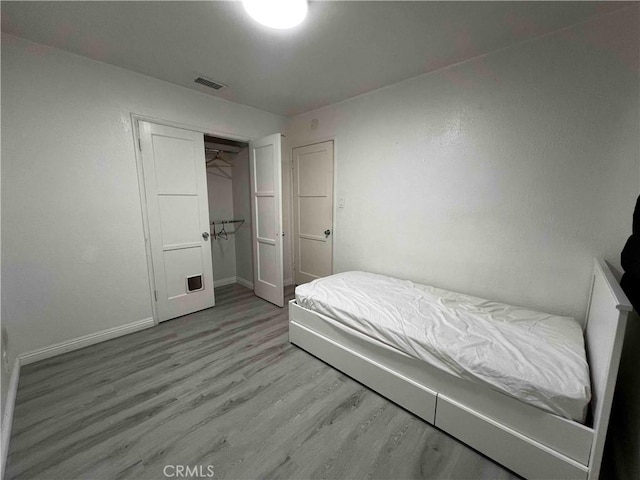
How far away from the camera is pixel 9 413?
1549 mm

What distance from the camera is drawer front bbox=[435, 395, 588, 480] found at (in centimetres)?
115

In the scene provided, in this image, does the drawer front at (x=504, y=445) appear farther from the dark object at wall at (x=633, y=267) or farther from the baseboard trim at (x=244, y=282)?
the baseboard trim at (x=244, y=282)

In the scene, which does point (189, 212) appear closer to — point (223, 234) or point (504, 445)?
point (223, 234)

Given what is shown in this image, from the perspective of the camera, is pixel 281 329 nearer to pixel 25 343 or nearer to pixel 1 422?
pixel 1 422

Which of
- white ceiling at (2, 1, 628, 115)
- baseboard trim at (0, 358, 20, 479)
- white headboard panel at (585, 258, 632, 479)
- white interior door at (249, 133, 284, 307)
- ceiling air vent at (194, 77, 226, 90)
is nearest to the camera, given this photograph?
white headboard panel at (585, 258, 632, 479)

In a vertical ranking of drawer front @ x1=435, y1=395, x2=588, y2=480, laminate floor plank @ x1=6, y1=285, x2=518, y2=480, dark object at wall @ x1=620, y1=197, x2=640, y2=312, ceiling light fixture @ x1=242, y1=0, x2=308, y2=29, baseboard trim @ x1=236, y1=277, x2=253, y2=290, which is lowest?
laminate floor plank @ x1=6, y1=285, x2=518, y2=480

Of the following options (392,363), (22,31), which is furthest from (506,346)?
(22,31)

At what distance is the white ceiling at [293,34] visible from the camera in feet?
5.21

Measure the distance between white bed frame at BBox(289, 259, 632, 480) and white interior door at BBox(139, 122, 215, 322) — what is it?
2.04 metres

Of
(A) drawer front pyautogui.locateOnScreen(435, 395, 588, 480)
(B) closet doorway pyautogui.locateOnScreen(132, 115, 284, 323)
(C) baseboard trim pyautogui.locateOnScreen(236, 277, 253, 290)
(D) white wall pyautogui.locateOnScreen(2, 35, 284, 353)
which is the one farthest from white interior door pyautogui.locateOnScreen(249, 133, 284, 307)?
(A) drawer front pyautogui.locateOnScreen(435, 395, 588, 480)

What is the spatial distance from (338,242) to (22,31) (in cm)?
317

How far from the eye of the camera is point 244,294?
3713 mm

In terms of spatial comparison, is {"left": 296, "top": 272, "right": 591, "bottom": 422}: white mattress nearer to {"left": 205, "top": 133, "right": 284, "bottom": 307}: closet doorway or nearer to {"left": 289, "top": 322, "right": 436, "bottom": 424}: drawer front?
{"left": 289, "top": 322, "right": 436, "bottom": 424}: drawer front

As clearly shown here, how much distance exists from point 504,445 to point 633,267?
1.03m
